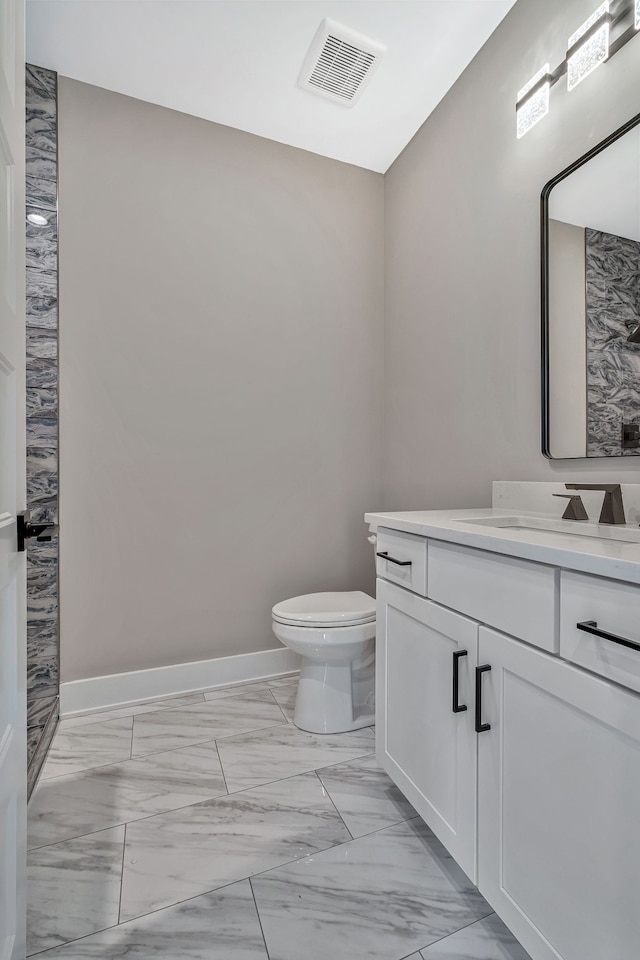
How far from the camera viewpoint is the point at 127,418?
2.10 metres

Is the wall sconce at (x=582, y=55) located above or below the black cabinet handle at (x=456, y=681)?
above

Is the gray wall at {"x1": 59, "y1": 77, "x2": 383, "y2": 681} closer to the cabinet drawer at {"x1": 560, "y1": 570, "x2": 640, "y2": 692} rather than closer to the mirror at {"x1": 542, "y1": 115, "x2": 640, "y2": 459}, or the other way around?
the mirror at {"x1": 542, "y1": 115, "x2": 640, "y2": 459}

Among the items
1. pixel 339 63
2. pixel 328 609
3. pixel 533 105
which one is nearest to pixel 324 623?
pixel 328 609

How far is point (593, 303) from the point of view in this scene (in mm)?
1381

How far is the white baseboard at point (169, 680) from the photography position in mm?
2020

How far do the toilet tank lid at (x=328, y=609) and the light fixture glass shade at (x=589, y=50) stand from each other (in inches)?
71.3

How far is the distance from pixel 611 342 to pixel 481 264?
27.6 inches

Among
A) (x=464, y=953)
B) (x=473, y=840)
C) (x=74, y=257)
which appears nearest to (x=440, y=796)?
(x=473, y=840)

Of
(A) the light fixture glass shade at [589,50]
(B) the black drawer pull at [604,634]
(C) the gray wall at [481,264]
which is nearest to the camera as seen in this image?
(B) the black drawer pull at [604,634]

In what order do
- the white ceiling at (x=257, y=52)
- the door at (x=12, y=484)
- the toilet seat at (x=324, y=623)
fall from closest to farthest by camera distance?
1. the door at (x=12, y=484)
2. the white ceiling at (x=257, y=52)
3. the toilet seat at (x=324, y=623)

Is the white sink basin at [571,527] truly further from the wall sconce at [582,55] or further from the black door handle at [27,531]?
the wall sconce at [582,55]

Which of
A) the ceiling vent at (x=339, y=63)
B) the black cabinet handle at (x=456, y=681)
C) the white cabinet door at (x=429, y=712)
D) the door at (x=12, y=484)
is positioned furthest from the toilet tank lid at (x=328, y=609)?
the ceiling vent at (x=339, y=63)

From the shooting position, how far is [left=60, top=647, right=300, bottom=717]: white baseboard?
2020 millimetres

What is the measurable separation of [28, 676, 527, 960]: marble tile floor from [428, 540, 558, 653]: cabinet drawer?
2.28 ft
